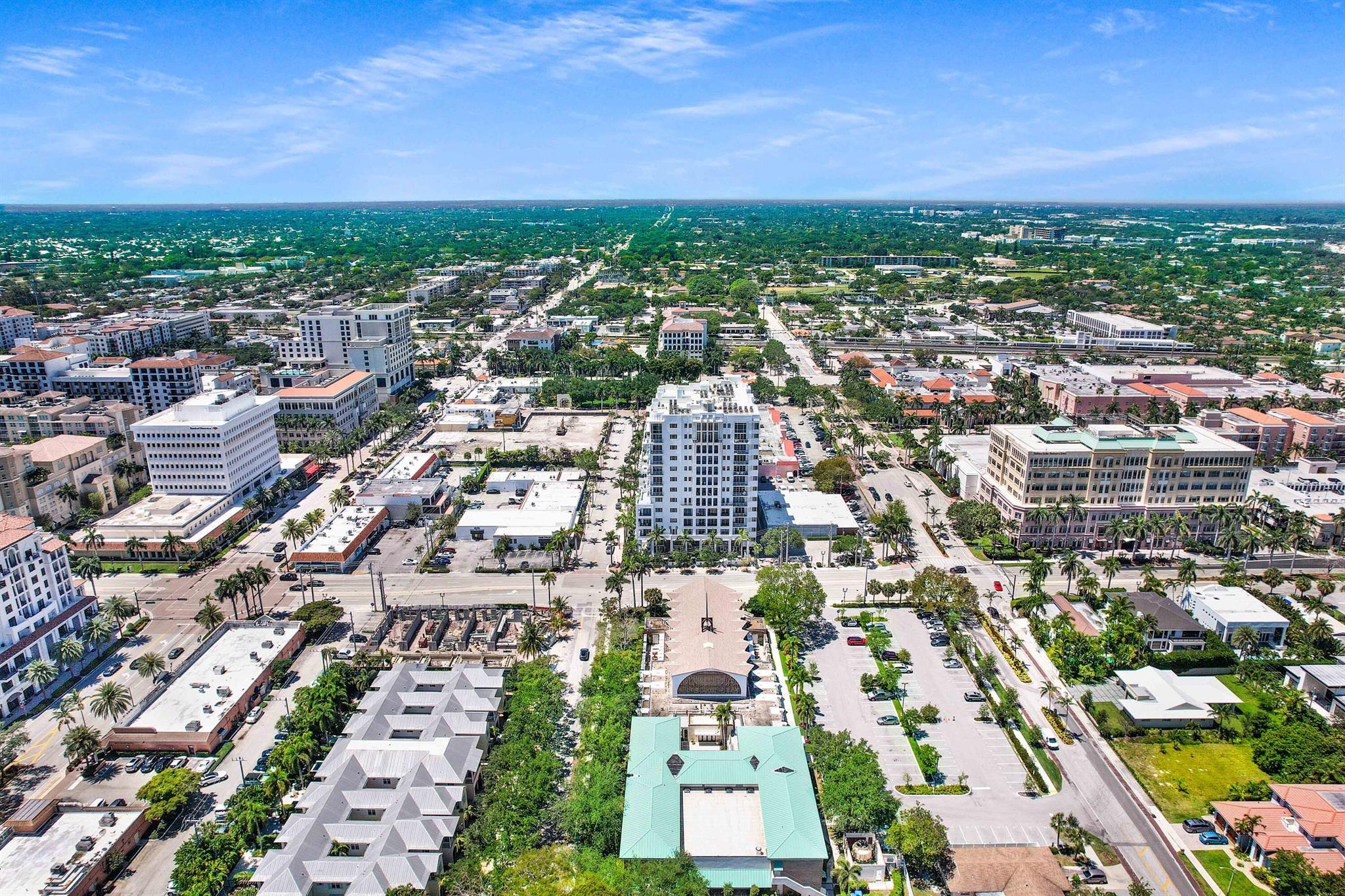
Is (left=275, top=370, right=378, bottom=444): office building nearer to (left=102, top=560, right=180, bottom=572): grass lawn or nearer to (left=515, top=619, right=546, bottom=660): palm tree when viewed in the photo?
(left=102, top=560, right=180, bottom=572): grass lawn

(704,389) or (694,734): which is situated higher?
(704,389)

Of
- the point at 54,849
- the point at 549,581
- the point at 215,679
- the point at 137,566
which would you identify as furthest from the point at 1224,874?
the point at 137,566

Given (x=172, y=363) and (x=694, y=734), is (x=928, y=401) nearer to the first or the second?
(x=694, y=734)

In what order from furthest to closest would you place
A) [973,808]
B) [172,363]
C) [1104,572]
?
[172,363] < [1104,572] < [973,808]

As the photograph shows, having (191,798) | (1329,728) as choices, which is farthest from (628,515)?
(1329,728)

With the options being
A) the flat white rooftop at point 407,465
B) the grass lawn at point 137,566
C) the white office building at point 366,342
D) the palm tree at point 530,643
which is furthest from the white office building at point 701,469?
the white office building at point 366,342

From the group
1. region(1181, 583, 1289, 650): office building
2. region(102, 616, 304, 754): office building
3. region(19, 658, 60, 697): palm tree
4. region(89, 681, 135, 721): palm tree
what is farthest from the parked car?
region(19, 658, 60, 697): palm tree

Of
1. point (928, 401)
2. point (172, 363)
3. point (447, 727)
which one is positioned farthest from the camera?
point (928, 401)
